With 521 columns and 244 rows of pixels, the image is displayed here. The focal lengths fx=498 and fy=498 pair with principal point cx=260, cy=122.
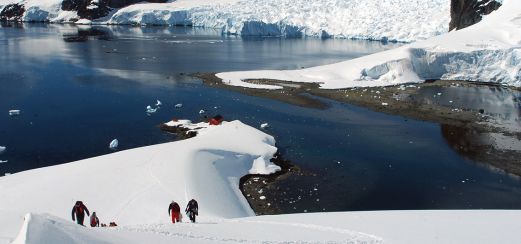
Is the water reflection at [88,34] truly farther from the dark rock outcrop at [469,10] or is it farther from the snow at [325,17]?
the dark rock outcrop at [469,10]

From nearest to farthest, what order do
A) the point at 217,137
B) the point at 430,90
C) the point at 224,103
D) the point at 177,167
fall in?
the point at 177,167
the point at 217,137
the point at 224,103
the point at 430,90

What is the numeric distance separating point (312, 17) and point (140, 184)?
242 ft

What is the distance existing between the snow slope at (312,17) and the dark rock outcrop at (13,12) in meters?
31.9

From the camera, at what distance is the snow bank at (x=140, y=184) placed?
18.5 metres

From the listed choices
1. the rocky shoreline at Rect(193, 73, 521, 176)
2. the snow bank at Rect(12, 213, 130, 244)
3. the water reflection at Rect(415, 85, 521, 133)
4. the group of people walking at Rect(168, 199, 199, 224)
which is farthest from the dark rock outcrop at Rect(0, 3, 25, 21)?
the snow bank at Rect(12, 213, 130, 244)

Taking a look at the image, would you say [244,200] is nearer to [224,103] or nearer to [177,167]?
[177,167]

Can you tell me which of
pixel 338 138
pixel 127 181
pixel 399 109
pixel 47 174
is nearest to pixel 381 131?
pixel 338 138

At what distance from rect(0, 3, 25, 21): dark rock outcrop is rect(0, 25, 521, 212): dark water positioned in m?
65.0

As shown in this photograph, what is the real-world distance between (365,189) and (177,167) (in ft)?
28.4

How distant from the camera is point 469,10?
5691 centimetres

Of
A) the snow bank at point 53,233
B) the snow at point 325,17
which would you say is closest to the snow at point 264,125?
the snow bank at point 53,233

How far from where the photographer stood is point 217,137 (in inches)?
1096

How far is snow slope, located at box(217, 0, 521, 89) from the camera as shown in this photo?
146 feet

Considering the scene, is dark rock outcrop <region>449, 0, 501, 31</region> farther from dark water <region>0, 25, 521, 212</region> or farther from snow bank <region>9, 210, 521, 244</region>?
snow bank <region>9, 210, 521, 244</region>
